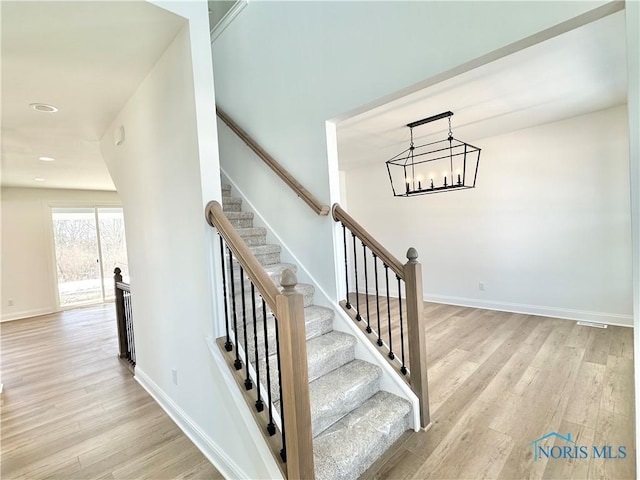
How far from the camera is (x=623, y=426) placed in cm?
196

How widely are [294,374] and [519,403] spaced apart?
6.62 ft

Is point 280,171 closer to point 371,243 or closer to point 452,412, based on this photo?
point 371,243

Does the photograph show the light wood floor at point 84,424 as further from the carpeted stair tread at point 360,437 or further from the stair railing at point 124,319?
the carpeted stair tread at point 360,437

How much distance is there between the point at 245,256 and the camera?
154 centimetres

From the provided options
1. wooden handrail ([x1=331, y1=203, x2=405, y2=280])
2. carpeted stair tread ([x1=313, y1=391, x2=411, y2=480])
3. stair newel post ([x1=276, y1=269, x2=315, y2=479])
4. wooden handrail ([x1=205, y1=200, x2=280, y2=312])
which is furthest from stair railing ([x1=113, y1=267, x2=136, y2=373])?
stair newel post ([x1=276, y1=269, x2=315, y2=479])

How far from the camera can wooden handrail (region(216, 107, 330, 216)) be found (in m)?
2.49

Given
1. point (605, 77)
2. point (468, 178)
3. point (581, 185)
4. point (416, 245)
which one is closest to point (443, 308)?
point (416, 245)

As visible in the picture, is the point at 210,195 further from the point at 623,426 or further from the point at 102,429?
the point at 623,426

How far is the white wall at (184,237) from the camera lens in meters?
1.81

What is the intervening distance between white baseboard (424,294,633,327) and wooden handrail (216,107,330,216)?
3.48m

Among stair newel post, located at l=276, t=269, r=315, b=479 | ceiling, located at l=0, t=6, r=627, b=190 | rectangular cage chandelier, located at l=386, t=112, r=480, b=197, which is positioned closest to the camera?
stair newel post, located at l=276, t=269, r=315, b=479

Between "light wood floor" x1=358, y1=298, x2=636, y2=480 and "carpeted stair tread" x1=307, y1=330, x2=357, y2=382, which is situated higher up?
"carpeted stair tread" x1=307, y1=330, x2=357, y2=382

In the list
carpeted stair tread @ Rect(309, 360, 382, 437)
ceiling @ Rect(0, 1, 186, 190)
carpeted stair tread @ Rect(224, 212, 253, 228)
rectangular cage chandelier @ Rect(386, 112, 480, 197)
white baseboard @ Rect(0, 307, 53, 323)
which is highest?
ceiling @ Rect(0, 1, 186, 190)

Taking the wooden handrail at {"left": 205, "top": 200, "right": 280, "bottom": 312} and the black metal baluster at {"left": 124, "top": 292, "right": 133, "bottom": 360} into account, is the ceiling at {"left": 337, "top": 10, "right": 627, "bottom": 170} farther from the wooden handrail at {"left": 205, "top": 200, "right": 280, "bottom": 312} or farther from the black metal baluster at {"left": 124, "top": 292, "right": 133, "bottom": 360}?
the black metal baluster at {"left": 124, "top": 292, "right": 133, "bottom": 360}
